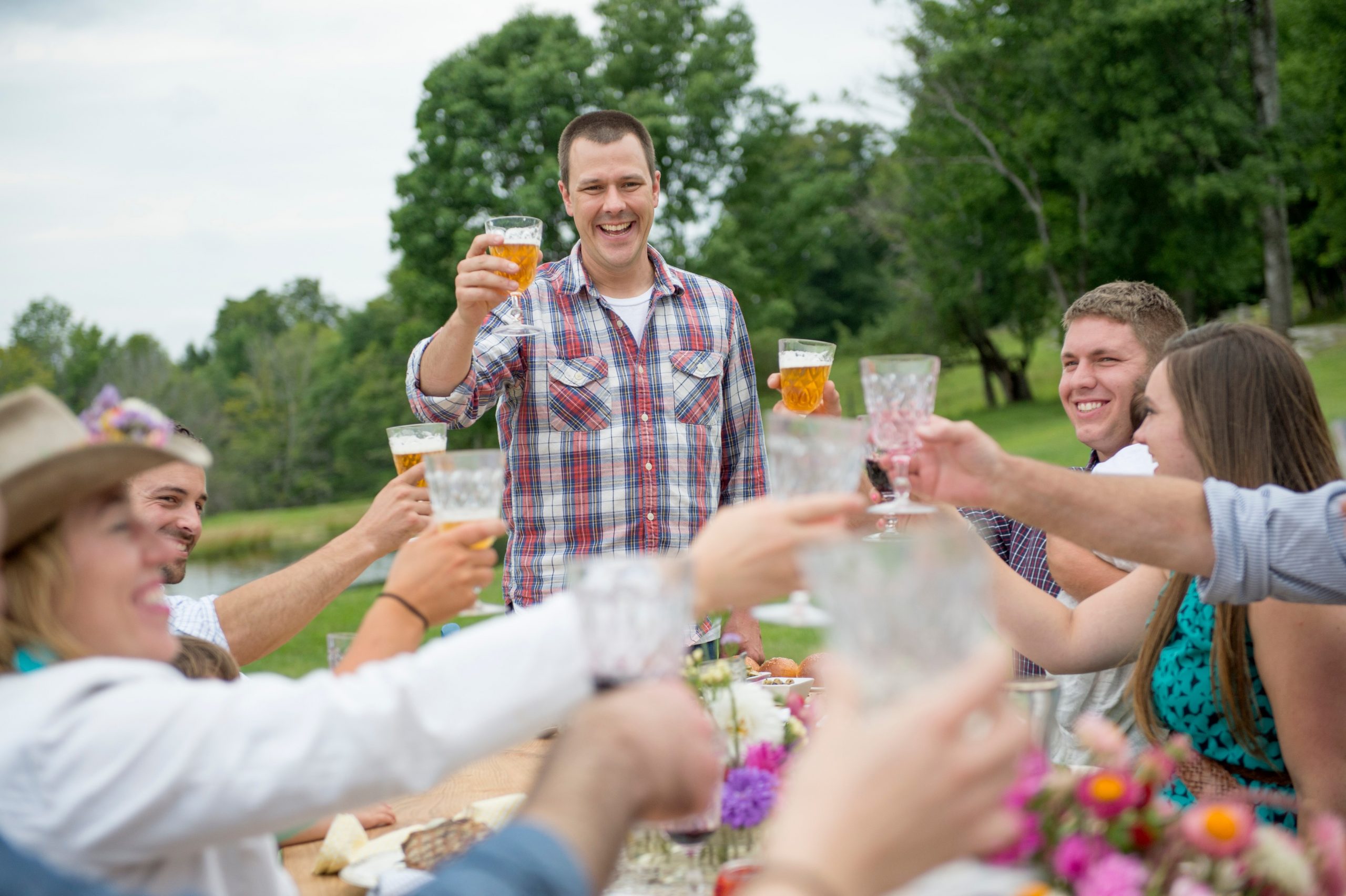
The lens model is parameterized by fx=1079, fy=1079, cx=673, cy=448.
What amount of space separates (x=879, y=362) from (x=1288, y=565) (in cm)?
92

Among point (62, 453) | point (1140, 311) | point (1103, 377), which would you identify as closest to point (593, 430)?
point (1103, 377)

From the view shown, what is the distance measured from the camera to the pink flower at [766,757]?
7.11 ft

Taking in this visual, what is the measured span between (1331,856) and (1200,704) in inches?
53.7

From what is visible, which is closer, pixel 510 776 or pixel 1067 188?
pixel 510 776

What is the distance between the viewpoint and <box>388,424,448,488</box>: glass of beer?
3070 millimetres

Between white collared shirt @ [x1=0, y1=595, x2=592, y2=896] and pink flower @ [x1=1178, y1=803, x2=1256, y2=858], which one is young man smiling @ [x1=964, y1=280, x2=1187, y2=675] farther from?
white collared shirt @ [x1=0, y1=595, x2=592, y2=896]

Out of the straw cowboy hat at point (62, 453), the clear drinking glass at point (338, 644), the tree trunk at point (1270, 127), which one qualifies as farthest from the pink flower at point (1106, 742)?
the tree trunk at point (1270, 127)

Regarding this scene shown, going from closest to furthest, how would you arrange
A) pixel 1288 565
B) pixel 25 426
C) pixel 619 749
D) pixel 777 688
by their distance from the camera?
pixel 619 749, pixel 25 426, pixel 1288 565, pixel 777 688

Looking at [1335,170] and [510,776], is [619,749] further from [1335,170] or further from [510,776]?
[1335,170]

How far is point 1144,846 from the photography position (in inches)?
61.9

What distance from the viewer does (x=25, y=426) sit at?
67.1 inches

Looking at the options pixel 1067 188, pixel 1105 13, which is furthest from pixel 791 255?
pixel 1105 13

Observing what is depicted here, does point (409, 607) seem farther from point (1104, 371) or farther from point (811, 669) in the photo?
point (1104, 371)

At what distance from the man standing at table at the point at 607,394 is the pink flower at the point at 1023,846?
2.76m
